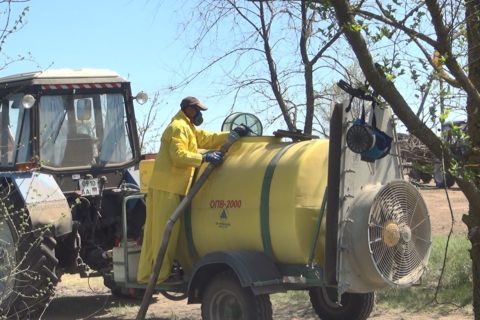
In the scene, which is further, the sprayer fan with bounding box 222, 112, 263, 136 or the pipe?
the sprayer fan with bounding box 222, 112, 263, 136

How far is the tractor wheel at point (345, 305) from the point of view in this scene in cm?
627

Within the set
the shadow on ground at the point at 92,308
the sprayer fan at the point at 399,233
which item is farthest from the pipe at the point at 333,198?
the shadow on ground at the point at 92,308

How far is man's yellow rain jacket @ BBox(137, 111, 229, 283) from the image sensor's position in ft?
19.6

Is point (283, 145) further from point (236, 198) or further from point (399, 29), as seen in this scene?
point (399, 29)

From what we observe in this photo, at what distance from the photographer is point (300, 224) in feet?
17.0

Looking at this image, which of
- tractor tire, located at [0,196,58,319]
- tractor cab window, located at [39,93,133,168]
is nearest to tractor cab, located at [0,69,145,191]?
tractor cab window, located at [39,93,133,168]

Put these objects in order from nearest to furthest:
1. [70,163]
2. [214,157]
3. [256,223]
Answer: [256,223]
[214,157]
[70,163]

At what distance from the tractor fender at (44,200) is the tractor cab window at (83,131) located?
0.39m

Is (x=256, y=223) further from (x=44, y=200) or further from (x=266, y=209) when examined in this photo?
(x=44, y=200)

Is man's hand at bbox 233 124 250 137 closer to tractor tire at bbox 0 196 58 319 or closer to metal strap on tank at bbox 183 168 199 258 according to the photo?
metal strap on tank at bbox 183 168 199 258

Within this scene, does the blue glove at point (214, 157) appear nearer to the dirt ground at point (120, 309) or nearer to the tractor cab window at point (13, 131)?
the dirt ground at point (120, 309)

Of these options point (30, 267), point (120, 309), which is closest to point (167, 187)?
point (30, 267)

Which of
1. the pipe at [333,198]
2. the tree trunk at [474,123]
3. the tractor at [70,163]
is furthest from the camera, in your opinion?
the tractor at [70,163]

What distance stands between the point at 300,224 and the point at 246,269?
528 millimetres
